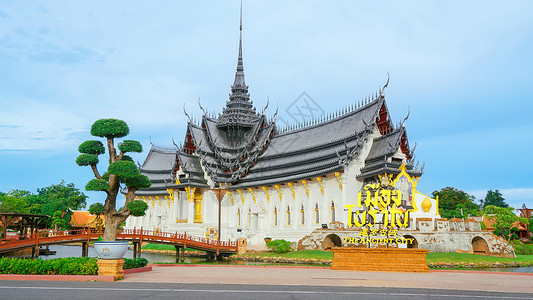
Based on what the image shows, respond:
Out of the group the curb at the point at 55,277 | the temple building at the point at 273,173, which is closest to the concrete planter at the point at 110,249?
the curb at the point at 55,277

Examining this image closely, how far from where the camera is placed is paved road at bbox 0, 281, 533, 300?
35.7ft

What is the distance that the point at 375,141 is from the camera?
3409 centimetres

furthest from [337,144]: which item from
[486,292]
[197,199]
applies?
[486,292]

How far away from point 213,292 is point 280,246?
2027 cm

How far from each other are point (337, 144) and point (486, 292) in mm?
23704

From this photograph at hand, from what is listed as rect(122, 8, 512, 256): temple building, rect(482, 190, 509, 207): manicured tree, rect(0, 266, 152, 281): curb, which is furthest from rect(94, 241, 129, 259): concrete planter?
rect(482, 190, 509, 207): manicured tree

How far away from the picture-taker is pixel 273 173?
130ft

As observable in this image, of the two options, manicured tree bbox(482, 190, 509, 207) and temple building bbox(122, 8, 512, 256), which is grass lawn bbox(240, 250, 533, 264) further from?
manicured tree bbox(482, 190, 509, 207)

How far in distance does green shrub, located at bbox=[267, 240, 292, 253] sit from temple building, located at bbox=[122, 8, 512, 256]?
2.58 m

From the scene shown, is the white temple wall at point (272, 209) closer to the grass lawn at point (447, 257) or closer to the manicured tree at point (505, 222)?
the grass lawn at point (447, 257)

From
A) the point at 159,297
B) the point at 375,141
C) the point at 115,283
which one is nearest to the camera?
the point at 159,297

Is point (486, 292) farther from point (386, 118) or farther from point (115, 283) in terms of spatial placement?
point (386, 118)

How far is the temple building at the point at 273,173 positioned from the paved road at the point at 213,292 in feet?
28.7

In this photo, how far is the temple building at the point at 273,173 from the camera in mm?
32250
